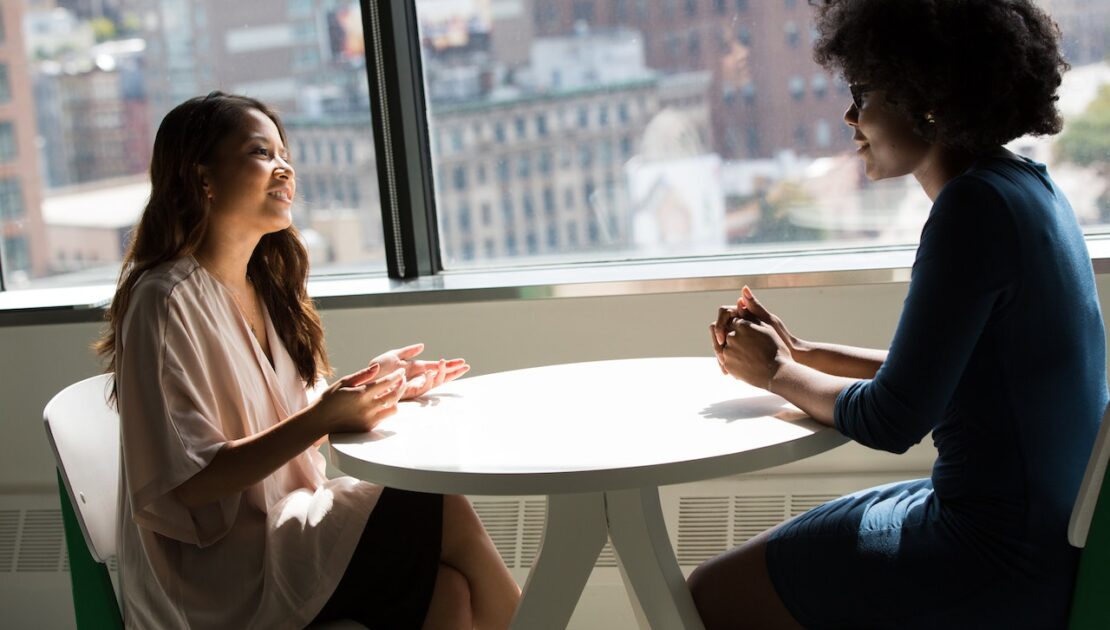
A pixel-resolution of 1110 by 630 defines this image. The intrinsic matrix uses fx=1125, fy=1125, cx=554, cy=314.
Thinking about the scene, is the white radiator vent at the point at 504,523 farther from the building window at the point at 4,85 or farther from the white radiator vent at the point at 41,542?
the building window at the point at 4,85

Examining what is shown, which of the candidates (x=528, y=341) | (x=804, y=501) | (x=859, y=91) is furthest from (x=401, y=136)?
(x=859, y=91)

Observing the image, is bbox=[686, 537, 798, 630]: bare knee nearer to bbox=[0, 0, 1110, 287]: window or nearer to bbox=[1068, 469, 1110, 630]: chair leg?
bbox=[1068, 469, 1110, 630]: chair leg

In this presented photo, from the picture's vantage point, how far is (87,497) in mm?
1884

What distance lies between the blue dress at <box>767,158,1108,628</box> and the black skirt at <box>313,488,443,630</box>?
67cm

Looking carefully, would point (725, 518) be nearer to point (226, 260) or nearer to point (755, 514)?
point (755, 514)

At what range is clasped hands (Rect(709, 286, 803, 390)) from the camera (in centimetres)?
174

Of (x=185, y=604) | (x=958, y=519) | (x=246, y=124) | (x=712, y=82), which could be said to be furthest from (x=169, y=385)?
(x=712, y=82)

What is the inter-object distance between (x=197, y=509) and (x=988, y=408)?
1196 mm

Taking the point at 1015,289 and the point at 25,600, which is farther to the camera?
the point at 25,600

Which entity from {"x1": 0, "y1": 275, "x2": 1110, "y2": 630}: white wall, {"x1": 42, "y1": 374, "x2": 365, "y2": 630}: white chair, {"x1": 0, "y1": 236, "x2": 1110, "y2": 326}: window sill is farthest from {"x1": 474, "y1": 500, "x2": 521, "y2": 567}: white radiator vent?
{"x1": 42, "y1": 374, "x2": 365, "y2": 630}: white chair

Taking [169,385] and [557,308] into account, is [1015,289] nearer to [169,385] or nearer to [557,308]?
[169,385]

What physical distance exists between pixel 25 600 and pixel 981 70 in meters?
2.97

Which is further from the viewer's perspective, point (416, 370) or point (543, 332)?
point (543, 332)

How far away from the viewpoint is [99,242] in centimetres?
349
